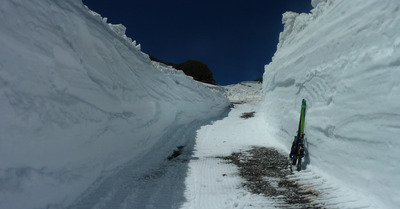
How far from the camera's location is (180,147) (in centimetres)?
953

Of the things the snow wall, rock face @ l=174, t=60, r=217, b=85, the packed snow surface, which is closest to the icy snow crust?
the packed snow surface

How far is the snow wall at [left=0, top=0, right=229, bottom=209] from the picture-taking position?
3.67 m

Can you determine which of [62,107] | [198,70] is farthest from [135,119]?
[198,70]

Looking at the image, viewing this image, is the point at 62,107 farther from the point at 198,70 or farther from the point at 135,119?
the point at 198,70

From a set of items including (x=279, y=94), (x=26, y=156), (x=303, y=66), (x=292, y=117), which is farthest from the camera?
(x=279, y=94)

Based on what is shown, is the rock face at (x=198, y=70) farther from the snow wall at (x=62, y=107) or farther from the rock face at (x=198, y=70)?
the snow wall at (x=62, y=107)

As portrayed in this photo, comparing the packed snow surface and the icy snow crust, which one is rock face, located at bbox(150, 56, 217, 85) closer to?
the packed snow surface

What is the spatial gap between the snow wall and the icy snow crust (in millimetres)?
Answer: 4610

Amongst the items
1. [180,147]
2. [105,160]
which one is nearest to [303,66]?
[180,147]

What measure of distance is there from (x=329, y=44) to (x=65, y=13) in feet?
20.4

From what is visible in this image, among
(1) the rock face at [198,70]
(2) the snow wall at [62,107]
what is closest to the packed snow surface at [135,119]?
(2) the snow wall at [62,107]

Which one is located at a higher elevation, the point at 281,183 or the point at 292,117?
the point at 292,117

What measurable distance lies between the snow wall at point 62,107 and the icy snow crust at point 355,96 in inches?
181

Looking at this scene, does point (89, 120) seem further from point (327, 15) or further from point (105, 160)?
point (327, 15)
